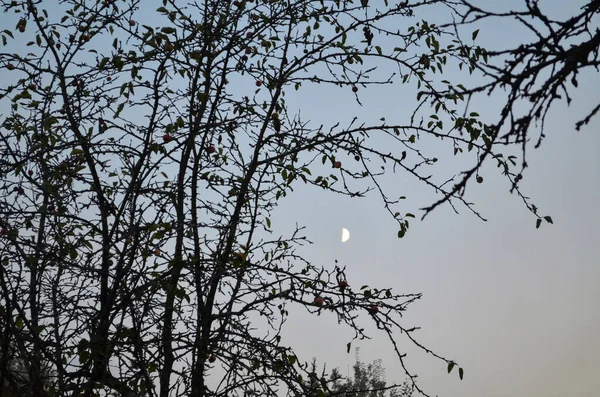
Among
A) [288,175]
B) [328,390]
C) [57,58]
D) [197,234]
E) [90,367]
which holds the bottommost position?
[328,390]

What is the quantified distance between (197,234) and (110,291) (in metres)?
0.72

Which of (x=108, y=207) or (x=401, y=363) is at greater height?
(x=108, y=207)

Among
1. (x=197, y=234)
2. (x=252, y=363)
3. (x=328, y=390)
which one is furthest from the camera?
(x=197, y=234)

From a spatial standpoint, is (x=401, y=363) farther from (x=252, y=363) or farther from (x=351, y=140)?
(x=351, y=140)

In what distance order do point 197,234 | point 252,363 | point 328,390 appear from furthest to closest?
point 197,234, point 252,363, point 328,390

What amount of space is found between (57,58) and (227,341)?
8.09ft

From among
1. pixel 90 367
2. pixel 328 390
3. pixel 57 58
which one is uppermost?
pixel 57 58

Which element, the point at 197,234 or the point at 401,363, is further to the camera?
the point at 197,234

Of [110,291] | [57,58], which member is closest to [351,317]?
[110,291]

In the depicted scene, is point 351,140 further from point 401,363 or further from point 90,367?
point 90,367

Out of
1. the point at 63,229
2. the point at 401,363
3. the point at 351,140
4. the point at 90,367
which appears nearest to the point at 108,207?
the point at 63,229

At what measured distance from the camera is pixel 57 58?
4.57 meters

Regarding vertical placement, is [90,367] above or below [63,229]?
below

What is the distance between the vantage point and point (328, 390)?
12.3 feet
